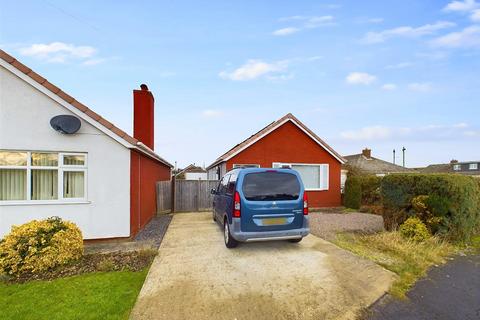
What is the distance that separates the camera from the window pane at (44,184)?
6793 millimetres

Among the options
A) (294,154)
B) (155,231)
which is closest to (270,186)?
(155,231)

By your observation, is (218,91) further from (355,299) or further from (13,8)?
(355,299)

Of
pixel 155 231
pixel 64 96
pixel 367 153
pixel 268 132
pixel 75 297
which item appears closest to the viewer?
pixel 75 297

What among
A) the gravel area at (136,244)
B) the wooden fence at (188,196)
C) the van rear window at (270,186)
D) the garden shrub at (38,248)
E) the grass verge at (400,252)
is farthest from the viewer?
the wooden fence at (188,196)

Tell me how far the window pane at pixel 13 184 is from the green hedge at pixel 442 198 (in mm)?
10601

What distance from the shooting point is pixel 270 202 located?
595 cm

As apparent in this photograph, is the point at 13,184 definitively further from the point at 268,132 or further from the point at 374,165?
the point at 374,165

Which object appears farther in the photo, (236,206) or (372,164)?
(372,164)

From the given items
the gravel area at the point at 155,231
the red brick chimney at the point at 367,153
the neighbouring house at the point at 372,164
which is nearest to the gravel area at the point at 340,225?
the gravel area at the point at 155,231

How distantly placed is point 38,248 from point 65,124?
10.5ft

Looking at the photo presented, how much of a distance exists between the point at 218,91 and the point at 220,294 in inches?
451

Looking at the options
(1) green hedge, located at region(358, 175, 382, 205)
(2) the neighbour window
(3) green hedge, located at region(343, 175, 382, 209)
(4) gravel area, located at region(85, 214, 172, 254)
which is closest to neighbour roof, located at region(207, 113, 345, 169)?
(3) green hedge, located at region(343, 175, 382, 209)

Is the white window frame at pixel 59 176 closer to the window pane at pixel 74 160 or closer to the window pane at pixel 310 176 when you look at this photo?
the window pane at pixel 74 160

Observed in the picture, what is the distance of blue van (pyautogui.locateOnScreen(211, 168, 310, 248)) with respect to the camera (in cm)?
586
